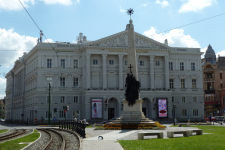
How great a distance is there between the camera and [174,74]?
73.9 m

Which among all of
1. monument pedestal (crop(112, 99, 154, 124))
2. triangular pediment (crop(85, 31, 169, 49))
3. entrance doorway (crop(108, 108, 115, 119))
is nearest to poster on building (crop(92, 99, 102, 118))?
entrance doorway (crop(108, 108, 115, 119))

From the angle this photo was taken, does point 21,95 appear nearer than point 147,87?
No

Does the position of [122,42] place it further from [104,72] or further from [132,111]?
[132,111]

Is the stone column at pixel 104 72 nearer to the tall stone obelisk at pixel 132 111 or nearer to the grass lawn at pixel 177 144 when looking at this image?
the tall stone obelisk at pixel 132 111

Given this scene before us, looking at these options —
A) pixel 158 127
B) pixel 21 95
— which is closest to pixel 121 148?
pixel 158 127

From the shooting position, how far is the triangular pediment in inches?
2680

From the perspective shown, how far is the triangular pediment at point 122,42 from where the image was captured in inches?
2680

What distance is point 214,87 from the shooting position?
95500mm

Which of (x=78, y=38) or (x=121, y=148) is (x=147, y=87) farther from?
(x=121, y=148)

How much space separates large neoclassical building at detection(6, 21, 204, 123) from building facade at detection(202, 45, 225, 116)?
21630 mm

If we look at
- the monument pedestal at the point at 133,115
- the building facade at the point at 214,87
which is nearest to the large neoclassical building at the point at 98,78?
the building facade at the point at 214,87

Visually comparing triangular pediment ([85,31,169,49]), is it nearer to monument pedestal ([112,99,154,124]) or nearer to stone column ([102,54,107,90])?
stone column ([102,54,107,90])

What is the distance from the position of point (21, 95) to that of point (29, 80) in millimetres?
11934

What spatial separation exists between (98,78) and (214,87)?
42.6 meters
